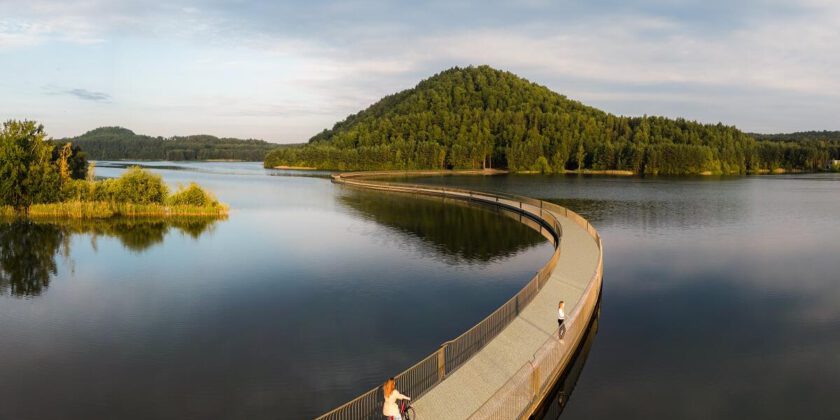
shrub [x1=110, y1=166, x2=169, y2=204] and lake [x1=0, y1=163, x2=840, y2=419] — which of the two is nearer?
lake [x1=0, y1=163, x2=840, y2=419]

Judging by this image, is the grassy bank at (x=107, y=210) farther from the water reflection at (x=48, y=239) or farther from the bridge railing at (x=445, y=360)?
the bridge railing at (x=445, y=360)

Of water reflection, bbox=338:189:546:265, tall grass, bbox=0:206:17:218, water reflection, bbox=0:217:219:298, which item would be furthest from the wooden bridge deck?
tall grass, bbox=0:206:17:218

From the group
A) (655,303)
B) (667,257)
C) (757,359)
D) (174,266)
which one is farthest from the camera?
(667,257)

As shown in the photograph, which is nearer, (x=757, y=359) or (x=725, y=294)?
(x=757, y=359)

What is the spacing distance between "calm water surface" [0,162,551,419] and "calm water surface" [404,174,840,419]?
624 centimetres

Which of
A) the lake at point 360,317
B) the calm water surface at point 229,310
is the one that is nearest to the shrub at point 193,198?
the calm water surface at point 229,310

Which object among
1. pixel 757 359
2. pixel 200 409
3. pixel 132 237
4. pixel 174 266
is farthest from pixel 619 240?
pixel 132 237

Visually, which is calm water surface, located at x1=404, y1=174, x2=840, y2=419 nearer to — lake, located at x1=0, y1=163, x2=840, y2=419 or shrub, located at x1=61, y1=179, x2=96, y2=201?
lake, located at x1=0, y1=163, x2=840, y2=419

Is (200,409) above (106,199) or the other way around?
the other way around

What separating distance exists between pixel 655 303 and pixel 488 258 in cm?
1302

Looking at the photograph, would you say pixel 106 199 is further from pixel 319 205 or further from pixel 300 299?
pixel 300 299

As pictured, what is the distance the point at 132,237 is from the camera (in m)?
47.7

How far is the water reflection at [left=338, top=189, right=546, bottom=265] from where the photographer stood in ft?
135

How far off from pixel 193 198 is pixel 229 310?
41.9 meters
